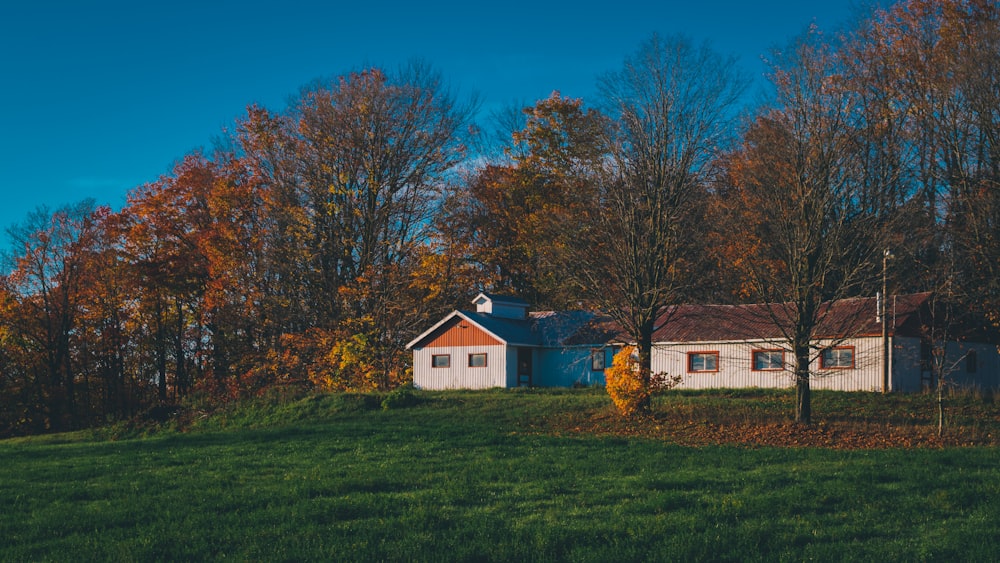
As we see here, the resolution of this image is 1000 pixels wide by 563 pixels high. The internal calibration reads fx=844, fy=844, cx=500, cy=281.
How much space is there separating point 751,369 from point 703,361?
94.6 inches

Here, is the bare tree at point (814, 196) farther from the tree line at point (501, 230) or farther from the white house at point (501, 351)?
the white house at point (501, 351)

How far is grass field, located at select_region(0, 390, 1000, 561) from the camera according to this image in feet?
31.6

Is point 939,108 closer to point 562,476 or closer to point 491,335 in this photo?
point 491,335

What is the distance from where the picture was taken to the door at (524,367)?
1750 inches

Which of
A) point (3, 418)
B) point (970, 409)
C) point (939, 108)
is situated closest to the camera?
point (970, 409)

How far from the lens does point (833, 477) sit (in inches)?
548

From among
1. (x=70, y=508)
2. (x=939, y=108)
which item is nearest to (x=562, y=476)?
(x=70, y=508)

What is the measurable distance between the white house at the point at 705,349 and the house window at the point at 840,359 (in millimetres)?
43

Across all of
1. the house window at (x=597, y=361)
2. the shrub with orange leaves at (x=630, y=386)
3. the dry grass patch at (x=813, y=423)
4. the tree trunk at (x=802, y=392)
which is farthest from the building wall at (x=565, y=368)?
the tree trunk at (x=802, y=392)

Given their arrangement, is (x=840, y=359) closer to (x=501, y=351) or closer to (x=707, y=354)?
(x=707, y=354)

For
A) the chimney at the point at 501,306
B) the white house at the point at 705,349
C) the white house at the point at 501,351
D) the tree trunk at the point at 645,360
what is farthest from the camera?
the chimney at the point at 501,306

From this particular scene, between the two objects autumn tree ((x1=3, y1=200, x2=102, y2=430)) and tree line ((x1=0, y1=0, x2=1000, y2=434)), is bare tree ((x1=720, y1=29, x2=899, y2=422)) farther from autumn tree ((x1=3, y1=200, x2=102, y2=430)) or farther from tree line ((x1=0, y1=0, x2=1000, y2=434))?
autumn tree ((x1=3, y1=200, x2=102, y2=430))

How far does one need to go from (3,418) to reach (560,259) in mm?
38111

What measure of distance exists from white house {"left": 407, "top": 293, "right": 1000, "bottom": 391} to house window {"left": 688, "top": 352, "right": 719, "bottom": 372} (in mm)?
50
